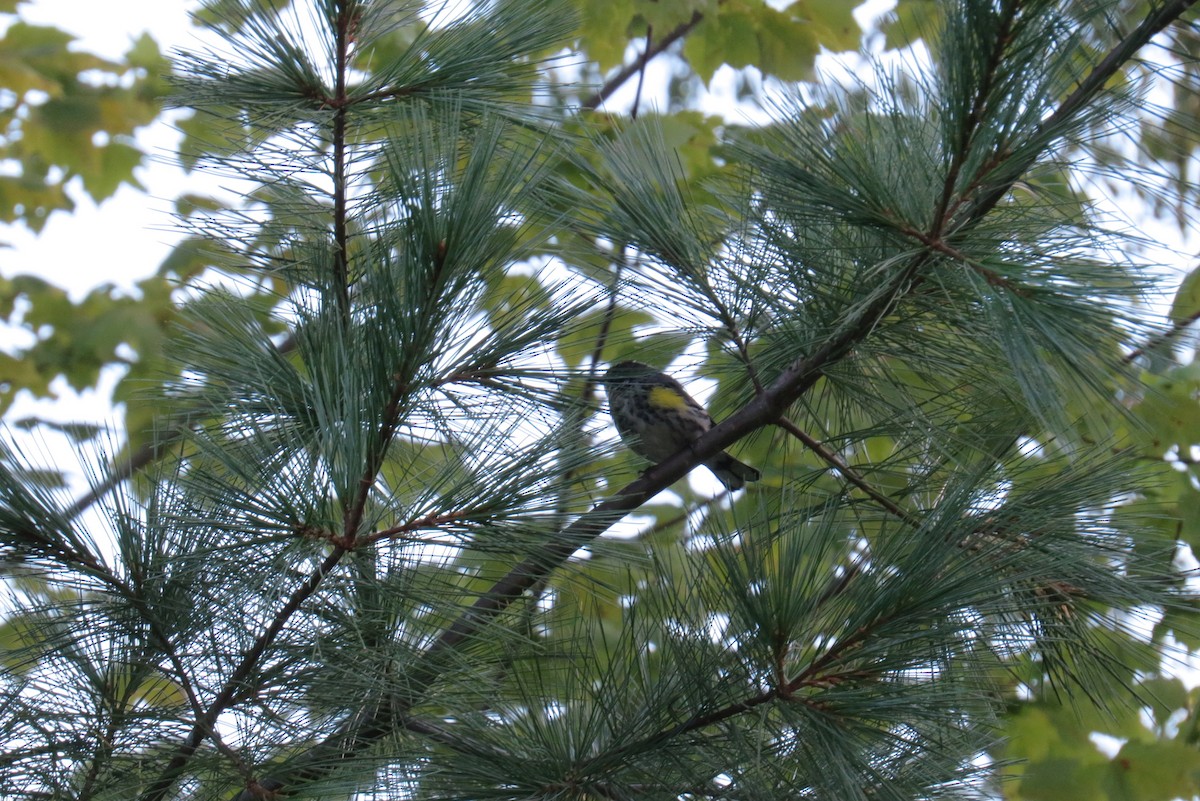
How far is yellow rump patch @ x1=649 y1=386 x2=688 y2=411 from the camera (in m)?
3.25

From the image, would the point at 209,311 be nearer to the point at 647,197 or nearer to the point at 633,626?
the point at 647,197

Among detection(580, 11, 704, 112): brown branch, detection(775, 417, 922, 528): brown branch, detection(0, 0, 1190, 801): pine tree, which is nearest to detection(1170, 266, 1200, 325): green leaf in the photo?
detection(0, 0, 1190, 801): pine tree

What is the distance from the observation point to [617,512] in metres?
1.54

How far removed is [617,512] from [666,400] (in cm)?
178

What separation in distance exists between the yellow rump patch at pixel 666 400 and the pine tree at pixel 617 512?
3.91 ft

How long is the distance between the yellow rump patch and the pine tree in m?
1.19

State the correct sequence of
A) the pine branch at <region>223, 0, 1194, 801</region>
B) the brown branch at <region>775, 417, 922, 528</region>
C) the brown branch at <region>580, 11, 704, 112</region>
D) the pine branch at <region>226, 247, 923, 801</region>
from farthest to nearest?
the brown branch at <region>580, 11, 704, 112</region> < the brown branch at <region>775, 417, 922, 528</region> < the pine branch at <region>226, 247, 923, 801</region> < the pine branch at <region>223, 0, 1194, 801</region>

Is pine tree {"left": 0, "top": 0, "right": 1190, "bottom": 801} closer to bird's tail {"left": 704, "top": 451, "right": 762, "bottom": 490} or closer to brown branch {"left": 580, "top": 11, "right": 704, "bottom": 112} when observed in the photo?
bird's tail {"left": 704, "top": 451, "right": 762, "bottom": 490}

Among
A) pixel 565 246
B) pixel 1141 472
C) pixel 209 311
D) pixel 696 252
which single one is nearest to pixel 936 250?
pixel 696 252

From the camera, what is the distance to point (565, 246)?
2164mm

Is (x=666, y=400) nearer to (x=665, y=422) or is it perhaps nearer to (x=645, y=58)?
(x=665, y=422)

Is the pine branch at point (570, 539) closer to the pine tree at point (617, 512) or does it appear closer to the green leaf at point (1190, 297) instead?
the pine tree at point (617, 512)

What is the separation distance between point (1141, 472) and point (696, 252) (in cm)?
93

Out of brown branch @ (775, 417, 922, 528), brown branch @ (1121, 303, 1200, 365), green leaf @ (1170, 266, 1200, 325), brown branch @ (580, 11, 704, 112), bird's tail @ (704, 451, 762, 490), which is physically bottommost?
brown branch @ (1121, 303, 1200, 365)
